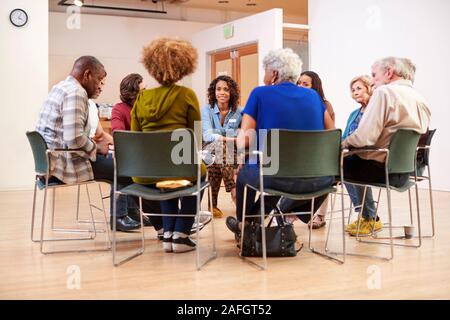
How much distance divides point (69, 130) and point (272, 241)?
1478 mm

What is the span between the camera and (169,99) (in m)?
3.48

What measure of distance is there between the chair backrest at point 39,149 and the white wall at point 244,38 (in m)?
5.88

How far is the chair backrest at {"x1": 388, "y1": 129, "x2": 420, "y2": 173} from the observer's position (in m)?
3.55

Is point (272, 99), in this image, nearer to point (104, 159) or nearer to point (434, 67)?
point (104, 159)

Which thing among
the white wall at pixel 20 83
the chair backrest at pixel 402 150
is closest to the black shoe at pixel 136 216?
the chair backrest at pixel 402 150

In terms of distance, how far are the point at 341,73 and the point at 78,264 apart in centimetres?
648

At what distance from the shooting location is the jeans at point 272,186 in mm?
3334

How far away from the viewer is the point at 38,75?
26.1 ft

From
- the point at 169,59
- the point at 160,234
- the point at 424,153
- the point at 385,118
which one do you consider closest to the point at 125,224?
the point at 160,234

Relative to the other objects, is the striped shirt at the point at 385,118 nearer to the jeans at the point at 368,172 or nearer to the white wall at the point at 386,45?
the jeans at the point at 368,172

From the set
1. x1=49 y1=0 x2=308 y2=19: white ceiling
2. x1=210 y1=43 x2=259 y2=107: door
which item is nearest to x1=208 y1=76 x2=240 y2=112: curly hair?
x1=210 y1=43 x2=259 y2=107: door

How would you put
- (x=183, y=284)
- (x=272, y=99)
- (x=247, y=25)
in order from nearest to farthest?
(x=183, y=284) < (x=272, y=99) < (x=247, y=25)
